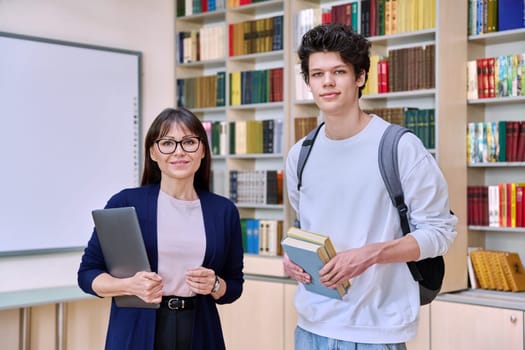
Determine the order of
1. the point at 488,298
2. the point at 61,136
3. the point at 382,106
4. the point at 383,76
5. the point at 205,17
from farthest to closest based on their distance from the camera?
1. the point at 205,17
2. the point at 61,136
3. the point at 382,106
4. the point at 383,76
5. the point at 488,298

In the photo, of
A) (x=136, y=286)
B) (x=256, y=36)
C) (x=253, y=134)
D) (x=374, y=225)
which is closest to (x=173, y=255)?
(x=136, y=286)

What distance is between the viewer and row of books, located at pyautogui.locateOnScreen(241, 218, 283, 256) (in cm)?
491

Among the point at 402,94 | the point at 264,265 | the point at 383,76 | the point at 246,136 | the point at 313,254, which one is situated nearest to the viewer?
the point at 313,254

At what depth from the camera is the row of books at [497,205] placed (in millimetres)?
3916

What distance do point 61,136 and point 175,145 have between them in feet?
9.19

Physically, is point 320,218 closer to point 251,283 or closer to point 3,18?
point 251,283

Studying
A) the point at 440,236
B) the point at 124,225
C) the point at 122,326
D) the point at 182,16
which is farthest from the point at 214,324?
the point at 182,16

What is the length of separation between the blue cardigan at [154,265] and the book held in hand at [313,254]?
0.32 meters

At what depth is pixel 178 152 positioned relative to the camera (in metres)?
2.13

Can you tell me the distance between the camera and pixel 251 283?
4828 mm

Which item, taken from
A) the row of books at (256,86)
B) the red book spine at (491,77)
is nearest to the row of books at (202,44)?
the row of books at (256,86)

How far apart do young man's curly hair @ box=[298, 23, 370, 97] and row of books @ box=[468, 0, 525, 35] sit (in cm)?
223

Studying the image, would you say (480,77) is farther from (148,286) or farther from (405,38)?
(148,286)

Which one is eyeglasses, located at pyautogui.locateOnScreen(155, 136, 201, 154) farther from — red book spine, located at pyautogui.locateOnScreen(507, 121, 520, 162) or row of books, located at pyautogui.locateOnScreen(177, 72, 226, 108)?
row of books, located at pyautogui.locateOnScreen(177, 72, 226, 108)
